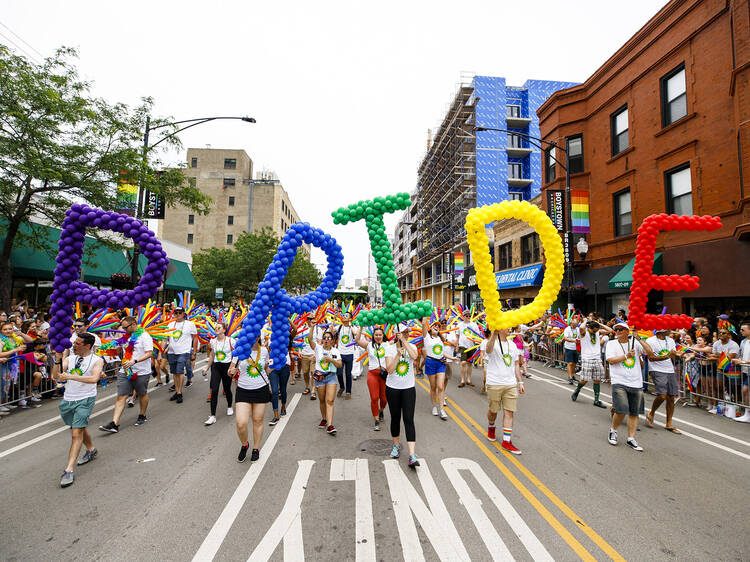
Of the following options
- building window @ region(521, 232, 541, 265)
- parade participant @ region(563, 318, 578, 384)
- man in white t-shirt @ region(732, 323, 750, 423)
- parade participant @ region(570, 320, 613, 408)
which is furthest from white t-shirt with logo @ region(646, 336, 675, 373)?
building window @ region(521, 232, 541, 265)

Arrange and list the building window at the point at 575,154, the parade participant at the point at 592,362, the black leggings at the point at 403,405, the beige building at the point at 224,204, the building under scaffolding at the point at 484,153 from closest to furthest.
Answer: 1. the black leggings at the point at 403,405
2. the parade participant at the point at 592,362
3. the building window at the point at 575,154
4. the building under scaffolding at the point at 484,153
5. the beige building at the point at 224,204

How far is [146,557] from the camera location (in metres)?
3.14

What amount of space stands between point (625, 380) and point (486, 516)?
12.2 feet

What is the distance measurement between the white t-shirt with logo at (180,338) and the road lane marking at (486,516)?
6.50 metres

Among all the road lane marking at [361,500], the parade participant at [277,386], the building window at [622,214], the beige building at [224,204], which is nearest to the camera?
the road lane marking at [361,500]

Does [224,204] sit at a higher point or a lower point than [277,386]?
higher

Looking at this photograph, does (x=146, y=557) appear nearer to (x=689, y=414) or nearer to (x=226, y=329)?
(x=226, y=329)

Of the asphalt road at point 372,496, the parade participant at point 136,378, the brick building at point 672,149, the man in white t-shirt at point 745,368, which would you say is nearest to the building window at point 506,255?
the brick building at point 672,149

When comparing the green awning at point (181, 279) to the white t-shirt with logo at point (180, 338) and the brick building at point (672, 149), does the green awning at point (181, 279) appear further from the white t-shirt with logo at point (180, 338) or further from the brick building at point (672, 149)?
the brick building at point (672, 149)

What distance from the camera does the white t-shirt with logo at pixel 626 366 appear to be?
589 cm

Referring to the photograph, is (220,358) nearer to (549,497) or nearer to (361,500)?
(361,500)

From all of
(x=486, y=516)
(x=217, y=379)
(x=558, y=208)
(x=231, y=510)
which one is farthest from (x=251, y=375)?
(x=558, y=208)

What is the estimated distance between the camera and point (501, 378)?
591 centimetres

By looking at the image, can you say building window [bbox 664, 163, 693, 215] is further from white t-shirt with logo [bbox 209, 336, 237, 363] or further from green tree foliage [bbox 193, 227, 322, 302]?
green tree foliage [bbox 193, 227, 322, 302]
